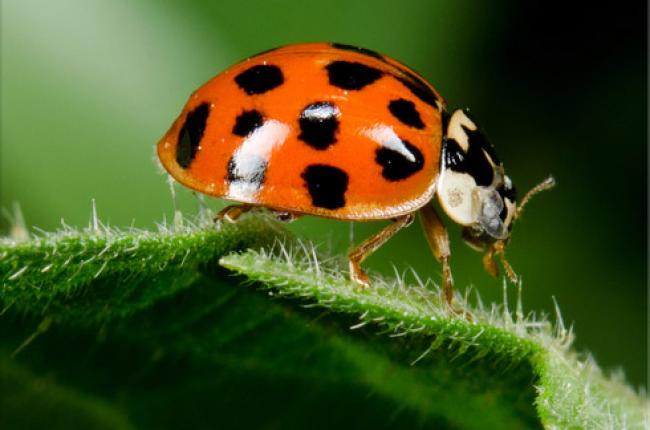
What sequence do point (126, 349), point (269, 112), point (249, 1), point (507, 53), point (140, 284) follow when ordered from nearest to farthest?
point (140, 284), point (126, 349), point (269, 112), point (249, 1), point (507, 53)

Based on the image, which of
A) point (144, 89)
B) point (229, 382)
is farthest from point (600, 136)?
point (229, 382)

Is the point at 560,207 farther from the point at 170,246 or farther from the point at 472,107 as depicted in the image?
the point at 170,246

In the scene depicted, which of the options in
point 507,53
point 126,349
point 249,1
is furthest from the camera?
point 507,53

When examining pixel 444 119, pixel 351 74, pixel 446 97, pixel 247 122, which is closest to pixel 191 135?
pixel 247 122

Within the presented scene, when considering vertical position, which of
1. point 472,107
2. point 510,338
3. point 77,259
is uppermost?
point 77,259

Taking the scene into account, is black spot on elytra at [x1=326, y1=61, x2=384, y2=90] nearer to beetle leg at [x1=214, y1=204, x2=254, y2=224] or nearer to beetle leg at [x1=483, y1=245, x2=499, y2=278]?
beetle leg at [x1=214, y1=204, x2=254, y2=224]

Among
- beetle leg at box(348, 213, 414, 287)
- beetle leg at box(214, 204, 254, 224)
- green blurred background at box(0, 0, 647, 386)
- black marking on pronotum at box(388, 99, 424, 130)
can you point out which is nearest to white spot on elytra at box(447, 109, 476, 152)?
black marking on pronotum at box(388, 99, 424, 130)
